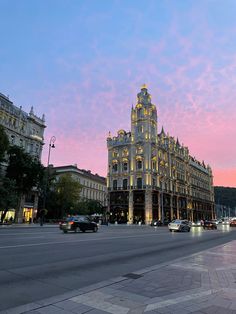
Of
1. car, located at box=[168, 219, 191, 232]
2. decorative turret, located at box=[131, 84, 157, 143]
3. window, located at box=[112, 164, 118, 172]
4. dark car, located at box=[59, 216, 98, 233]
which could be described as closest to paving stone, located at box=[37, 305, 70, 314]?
dark car, located at box=[59, 216, 98, 233]

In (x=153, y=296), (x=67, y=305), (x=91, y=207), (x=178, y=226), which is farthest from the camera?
(x=91, y=207)

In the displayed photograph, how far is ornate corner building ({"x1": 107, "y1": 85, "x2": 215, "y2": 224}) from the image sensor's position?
75250 mm

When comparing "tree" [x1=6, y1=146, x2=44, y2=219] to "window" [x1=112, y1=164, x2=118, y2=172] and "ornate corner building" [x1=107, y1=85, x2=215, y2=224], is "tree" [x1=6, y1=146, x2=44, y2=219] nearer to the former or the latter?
"ornate corner building" [x1=107, y1=85, x2=215, y2=224]

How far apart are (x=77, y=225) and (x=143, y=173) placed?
170 feet

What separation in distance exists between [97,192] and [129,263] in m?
89.3

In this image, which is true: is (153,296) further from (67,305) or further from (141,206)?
(141,206)

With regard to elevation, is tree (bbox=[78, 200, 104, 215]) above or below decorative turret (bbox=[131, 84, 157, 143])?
below

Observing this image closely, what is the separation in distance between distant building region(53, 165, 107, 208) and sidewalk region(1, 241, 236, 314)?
7545cm

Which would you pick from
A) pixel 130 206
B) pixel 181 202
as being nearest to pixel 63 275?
pixel 130 206

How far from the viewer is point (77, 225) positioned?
25.7 meters

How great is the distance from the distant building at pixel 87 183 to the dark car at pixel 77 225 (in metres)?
55.3

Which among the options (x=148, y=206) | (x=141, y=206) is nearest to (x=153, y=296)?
(x=148, y=206)

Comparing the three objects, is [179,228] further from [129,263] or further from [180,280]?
[180,280]

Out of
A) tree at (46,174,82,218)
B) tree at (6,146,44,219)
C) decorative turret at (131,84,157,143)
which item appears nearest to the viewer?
tree at (6,146,44,219)
